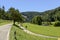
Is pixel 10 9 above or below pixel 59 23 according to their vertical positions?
above

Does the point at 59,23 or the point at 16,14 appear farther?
the point at 59,23

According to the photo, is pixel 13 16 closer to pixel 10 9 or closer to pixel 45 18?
pixel 10 9

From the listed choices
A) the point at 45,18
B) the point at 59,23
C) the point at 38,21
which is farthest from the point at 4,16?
the point at 59,23

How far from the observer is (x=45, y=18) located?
4540 inches

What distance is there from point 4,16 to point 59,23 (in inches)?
2322

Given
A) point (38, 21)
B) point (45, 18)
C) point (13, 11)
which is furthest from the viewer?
point (45, 18)

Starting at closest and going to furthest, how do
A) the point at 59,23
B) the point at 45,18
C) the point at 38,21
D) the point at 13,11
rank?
the point at 13,11 < the point at 59,23 < the point at 38,21 < the point at 45,18

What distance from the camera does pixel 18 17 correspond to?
6150 centimetres

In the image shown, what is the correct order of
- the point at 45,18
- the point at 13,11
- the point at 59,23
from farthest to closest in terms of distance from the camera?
the point at 45,18
the point at 59,23
the point at 13,11

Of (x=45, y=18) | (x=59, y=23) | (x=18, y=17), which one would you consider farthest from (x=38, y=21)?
(x=45, y=18)

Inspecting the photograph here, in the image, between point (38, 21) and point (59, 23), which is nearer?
point (59, 23)

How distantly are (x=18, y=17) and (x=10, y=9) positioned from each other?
438 cm

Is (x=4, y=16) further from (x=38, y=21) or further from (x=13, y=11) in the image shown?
→ (x=13, y=11)

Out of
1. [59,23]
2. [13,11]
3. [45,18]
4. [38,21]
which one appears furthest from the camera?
[45,18]
